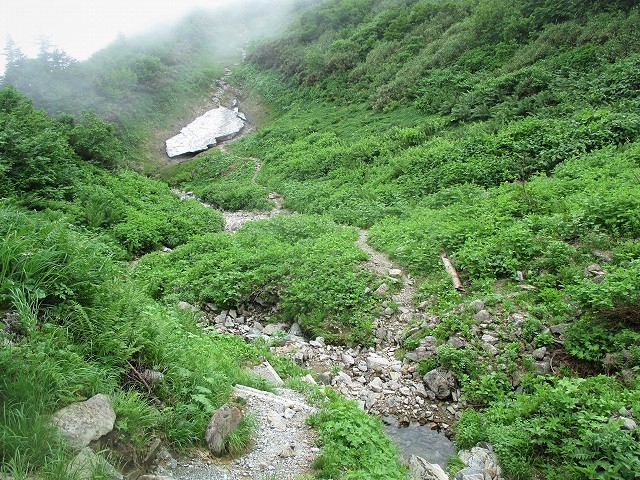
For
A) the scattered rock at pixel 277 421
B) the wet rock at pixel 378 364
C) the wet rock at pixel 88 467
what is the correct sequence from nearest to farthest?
the wet rock at pixel 88 467 < the scattered rock at pixel 277 421 < the wet rock at pixel 378 364

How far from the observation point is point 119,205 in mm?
17016

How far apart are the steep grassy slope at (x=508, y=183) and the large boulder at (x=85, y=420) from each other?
16.8 ft

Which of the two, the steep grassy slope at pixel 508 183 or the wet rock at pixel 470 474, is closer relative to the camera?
the wet rock at pixel 470 474

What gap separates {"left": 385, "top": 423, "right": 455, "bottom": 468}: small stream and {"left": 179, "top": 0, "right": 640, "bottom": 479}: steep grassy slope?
464 millimetres

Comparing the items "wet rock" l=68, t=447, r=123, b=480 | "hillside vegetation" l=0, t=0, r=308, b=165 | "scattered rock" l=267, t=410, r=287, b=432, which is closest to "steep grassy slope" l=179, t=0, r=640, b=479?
"scattered rock" l=267, t=410, r=287, b=432

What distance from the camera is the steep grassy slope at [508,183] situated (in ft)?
20.5

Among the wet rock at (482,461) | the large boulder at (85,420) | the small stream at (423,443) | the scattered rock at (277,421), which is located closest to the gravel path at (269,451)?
the scattered rock at (277,421)

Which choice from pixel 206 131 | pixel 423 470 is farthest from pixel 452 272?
pixel 206 131

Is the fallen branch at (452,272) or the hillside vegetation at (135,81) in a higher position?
the hillside vegetation at (135,81)

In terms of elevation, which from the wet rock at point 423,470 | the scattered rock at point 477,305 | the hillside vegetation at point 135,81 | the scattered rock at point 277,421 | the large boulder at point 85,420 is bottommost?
the scattered rock at point 477,305

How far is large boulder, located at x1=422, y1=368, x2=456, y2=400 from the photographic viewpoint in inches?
291

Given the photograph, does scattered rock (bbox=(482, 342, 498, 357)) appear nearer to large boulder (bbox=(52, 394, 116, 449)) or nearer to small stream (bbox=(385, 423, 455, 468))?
small stream (bbox=(385, 423, 455, 468))

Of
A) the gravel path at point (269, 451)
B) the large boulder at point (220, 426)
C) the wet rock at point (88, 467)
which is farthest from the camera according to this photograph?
the large boulder at point (220, 426)

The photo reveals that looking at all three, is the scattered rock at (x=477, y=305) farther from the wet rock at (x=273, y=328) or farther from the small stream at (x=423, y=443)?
the wet rock at (x=273, y=328)
